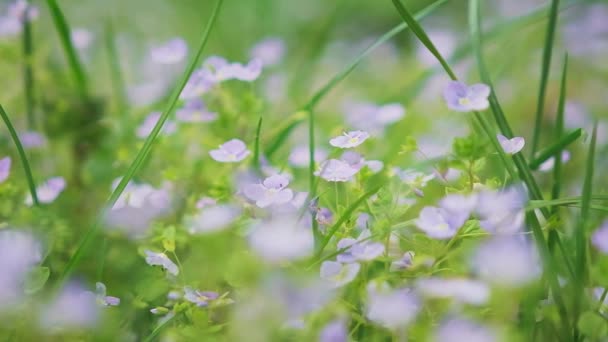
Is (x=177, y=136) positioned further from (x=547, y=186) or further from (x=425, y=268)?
(x=547, y=186)

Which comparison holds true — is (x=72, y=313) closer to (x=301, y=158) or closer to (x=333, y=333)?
(x=333, y=333)

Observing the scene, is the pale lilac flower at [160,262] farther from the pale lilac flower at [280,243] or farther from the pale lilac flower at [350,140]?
the pale lilac flower at [350,140]

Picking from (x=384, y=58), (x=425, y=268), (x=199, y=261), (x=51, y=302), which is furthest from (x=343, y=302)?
(x=384, y=58)

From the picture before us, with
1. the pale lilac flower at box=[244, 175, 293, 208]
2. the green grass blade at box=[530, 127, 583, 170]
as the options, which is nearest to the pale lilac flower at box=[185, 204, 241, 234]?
the pale lilac flower at box=[244, 175, 293, 208]

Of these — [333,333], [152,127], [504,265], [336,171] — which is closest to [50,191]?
[152,127]

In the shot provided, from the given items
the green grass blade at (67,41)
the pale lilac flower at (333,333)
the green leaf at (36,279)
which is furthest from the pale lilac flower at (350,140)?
the green grass blade at (67,41)

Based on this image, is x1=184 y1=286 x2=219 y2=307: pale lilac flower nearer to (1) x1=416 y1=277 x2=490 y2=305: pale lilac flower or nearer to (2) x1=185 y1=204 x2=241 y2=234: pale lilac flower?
(2) x1=185 y1=204 x2=241 y2=234: pale lilac flower
